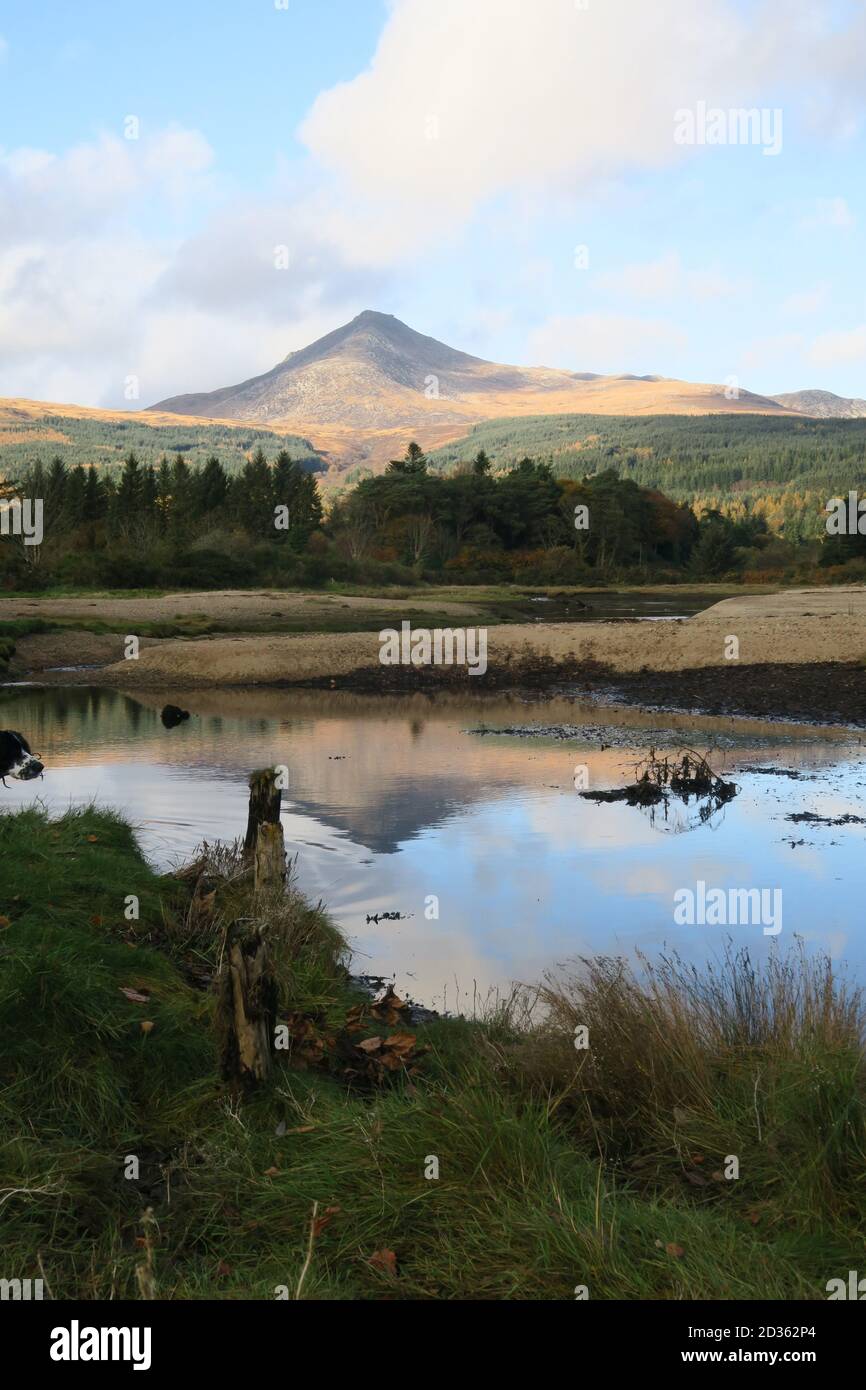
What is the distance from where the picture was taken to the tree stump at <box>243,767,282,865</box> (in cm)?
954

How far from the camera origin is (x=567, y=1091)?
5.70m

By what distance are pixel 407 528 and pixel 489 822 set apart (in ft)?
309

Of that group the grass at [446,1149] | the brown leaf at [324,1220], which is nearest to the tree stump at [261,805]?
the grass at [446,1149]

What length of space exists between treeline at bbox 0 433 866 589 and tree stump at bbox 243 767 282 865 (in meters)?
69.1

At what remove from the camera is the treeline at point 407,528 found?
86.8 meters

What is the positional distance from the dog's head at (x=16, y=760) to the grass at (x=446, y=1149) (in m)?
8.38

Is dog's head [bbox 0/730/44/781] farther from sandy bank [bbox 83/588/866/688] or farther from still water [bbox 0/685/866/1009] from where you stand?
sandy bank [bbox 83/588/866/688]

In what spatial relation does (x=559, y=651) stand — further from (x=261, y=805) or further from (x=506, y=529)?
(x=506, y=529)

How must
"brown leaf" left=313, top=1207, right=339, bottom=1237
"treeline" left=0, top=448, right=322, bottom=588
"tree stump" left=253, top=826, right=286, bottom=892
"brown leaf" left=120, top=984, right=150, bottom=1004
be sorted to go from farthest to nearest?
"treeline" left=0, top=448, right=322, bottom=588 → "tree stump" left=253, top=826, right=286, bottom=892 → "brown leaf" left=120, top=984, right=150, bottom=1004 → "brown leaf" left=313, top=1207, right=339, bottom=1237

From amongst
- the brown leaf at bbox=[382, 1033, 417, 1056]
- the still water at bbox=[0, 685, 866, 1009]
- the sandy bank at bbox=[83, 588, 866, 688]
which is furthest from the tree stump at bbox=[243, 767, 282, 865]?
the sandy bank at bbox=[83, 588, 866, 688]
